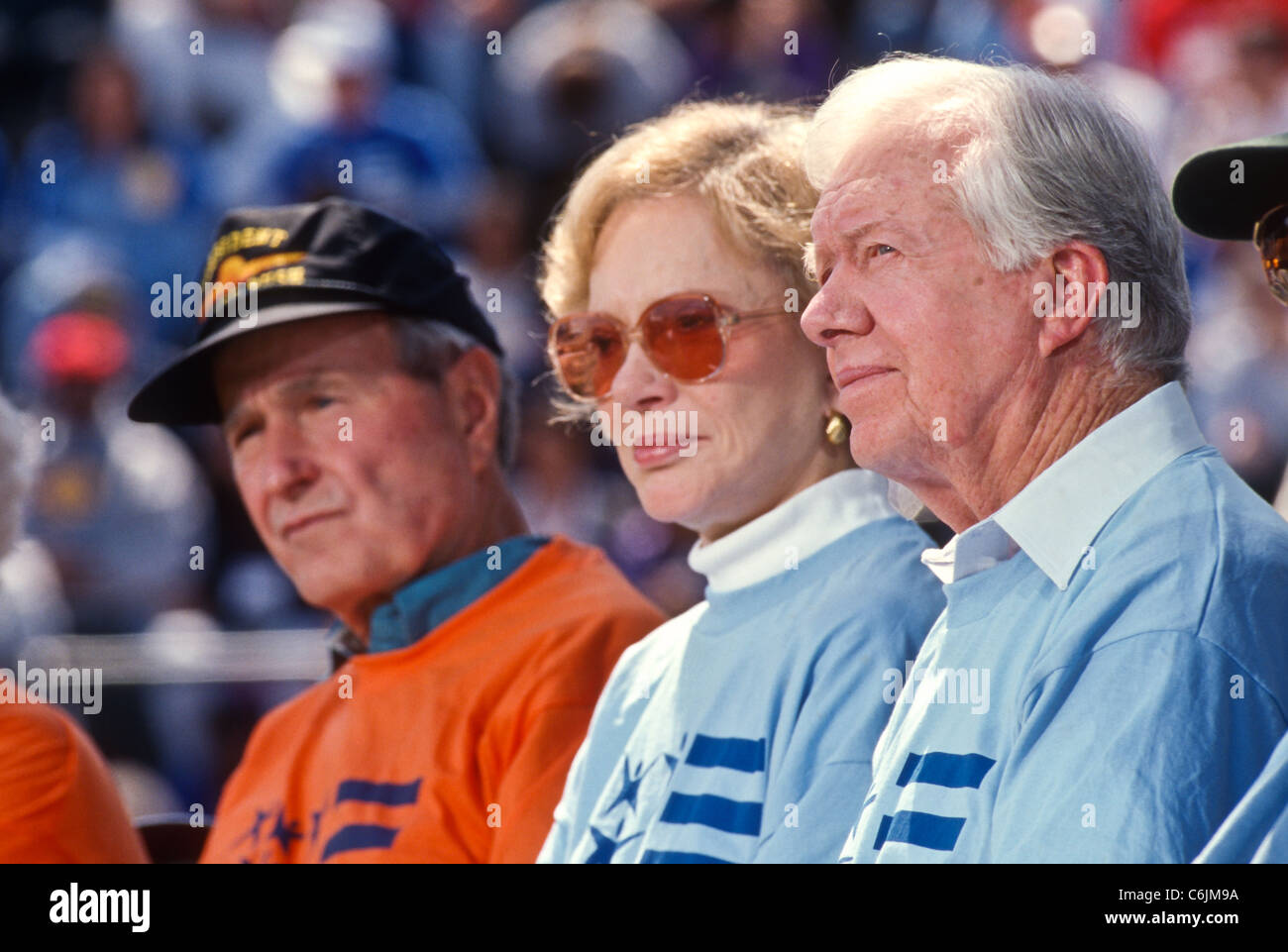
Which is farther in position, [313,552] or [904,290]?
[313,552]

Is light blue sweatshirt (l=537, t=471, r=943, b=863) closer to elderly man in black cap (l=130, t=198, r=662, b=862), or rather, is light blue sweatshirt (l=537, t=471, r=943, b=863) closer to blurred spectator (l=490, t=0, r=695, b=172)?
elderly man in black cap (l=130, t=198, r=662, b=862)

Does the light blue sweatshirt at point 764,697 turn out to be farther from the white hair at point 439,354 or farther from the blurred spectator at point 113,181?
the blurred spectator at point 113,181

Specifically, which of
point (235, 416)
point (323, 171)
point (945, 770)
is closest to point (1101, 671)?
point (945, 770)

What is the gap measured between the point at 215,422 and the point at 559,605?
31.0 inches

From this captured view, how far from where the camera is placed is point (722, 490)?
2.32m

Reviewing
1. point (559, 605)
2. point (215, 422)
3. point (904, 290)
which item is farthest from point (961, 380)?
point (215, 422)

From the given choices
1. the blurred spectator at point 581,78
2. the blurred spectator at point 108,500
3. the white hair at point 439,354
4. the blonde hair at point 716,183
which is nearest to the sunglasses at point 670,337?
the blonde hair at point 716,183

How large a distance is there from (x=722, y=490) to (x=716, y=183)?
1.41 feet

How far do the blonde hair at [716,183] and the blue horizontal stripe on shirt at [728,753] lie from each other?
0.63 metres

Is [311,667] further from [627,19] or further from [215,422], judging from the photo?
[627,19]

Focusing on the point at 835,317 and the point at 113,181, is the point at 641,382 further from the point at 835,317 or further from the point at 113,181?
the point at 113,181

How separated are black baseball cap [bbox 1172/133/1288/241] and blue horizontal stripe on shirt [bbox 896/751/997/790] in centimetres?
70

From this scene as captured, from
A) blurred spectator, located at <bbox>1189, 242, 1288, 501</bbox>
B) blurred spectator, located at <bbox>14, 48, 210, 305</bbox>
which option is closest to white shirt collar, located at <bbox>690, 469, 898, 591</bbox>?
blurred spectator, located at <bbox>1189, 242, 1288, 501</bbox>
